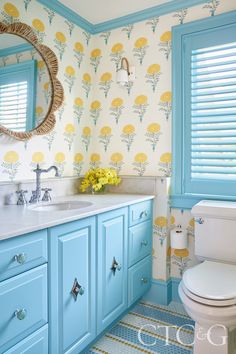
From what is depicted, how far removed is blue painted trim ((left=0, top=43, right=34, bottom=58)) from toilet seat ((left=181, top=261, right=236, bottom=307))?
1739 mm

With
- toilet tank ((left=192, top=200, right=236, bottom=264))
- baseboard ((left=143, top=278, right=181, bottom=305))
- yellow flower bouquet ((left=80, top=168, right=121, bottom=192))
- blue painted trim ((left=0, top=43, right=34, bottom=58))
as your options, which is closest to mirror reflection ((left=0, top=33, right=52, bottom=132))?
blue painted trim ((left=0, top=43, right=34, bottom=58))

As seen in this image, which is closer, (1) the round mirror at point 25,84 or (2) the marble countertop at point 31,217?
(2) the marble countertop at point 31,217

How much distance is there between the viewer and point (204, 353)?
148 centimetres

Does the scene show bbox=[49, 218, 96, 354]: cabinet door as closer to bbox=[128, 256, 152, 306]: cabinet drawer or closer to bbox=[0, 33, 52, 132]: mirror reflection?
bbox=[128, 256, 152, 306]: cabinet drawer

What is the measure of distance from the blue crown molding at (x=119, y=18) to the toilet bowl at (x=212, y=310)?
1974 mm

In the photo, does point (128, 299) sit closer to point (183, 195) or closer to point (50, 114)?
point (183, 195)

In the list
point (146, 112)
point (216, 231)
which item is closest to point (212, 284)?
point (216, 231)

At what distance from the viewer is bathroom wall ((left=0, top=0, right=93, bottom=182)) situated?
183 centimetres

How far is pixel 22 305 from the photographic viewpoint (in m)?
1.15

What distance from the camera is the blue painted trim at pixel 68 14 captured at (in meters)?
2.08

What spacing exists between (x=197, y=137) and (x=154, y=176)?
1.49 feet

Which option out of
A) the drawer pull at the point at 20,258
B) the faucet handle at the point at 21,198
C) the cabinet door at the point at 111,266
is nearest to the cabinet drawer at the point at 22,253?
the drawer pull at the point at 20,258

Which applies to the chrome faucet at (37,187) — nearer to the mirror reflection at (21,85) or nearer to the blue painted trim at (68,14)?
the mirror reflection at (21,85)

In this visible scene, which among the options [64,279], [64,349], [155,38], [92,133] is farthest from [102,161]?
[64,349]
